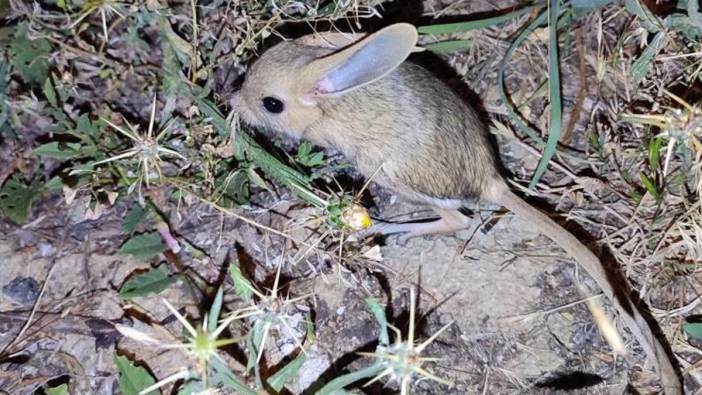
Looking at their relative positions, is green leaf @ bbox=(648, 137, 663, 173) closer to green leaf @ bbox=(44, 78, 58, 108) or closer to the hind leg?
the hind leg

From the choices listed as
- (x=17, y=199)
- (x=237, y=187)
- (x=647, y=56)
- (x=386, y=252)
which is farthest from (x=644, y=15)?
(x=17, y=199)

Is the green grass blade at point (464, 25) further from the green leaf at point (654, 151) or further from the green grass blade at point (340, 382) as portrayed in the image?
the green grass blade at point (340, 382)

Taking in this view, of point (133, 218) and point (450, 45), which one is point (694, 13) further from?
point (133, 218)

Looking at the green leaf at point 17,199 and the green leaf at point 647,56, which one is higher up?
the green leaf at point 647,56

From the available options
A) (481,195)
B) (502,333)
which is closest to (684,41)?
(481,195)

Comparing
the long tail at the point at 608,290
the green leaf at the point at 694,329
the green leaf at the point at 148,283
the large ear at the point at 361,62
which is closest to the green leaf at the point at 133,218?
the green leaf at the point at 148,283

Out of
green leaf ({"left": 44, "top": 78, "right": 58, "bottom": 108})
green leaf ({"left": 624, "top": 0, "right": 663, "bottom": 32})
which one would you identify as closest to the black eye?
green leaf ({"left": 44, "top": 78, "right": 58, "bottom": 108})
